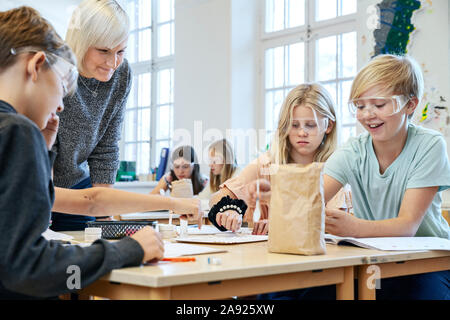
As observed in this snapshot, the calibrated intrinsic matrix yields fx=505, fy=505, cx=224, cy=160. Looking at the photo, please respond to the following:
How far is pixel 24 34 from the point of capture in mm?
977

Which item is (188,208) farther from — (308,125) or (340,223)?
(308,125)

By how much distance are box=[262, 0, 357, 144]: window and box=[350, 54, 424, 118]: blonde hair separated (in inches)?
113

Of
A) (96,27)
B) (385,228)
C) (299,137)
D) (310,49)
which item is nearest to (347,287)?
(385,228)

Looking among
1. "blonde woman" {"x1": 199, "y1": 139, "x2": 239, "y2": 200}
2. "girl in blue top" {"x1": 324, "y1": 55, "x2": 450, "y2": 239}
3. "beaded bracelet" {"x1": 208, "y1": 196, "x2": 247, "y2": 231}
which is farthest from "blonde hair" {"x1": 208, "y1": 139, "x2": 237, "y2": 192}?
"girl in blue top" {"x1": 324, "y1": 55, "x2": 450, "y2": 239}

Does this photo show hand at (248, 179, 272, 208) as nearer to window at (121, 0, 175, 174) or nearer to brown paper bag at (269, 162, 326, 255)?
brown paper bag at (269, 162, 326, 255)

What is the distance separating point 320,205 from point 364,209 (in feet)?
2.20

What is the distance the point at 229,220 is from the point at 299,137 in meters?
0.47

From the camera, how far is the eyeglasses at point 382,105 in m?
1.69

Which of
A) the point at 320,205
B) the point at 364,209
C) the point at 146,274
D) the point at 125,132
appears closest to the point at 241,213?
the point at 364,209

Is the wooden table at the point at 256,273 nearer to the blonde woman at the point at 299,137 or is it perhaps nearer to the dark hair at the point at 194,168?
the blonde woman at the point at 299,137

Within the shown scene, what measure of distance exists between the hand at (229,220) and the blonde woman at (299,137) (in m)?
0.12

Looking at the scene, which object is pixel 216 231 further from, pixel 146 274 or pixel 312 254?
pixel 146 274

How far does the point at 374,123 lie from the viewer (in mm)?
1720

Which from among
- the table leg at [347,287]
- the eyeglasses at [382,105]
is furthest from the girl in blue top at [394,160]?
the table leg at [347,287]
